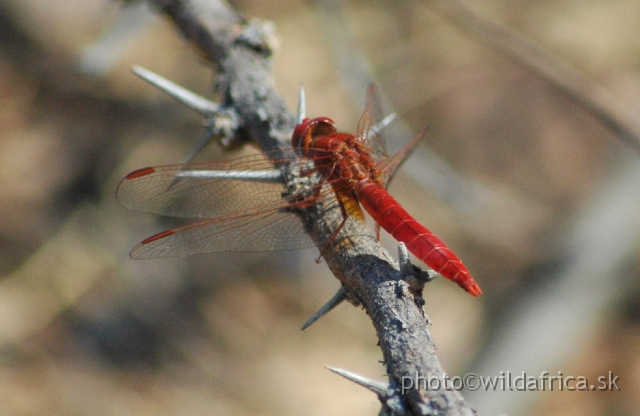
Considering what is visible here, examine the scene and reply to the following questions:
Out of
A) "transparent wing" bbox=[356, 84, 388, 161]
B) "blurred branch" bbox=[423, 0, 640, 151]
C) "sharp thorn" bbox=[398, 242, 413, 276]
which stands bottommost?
"sharp thorn" bbox=[398, 242, 413, 276]

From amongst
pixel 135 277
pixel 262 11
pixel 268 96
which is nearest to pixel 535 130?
pixel 262 11

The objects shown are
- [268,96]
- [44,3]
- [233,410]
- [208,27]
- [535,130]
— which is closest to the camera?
[268,96]

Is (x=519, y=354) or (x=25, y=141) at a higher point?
(x=519, y=354)

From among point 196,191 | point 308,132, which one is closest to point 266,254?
point 196,191

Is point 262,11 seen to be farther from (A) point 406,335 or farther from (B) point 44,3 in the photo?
(A) point 406,335

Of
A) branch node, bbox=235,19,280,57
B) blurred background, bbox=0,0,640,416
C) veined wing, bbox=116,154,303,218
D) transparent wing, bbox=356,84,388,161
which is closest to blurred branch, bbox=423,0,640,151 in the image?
blurred background, bbox=0,0,640,416

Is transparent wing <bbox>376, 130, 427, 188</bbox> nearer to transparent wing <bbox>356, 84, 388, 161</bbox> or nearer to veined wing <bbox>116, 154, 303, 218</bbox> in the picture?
transparent wing <bbox>356, 84, 388, 161</bbox>

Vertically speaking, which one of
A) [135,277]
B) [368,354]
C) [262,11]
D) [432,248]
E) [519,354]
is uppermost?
[262,11]
